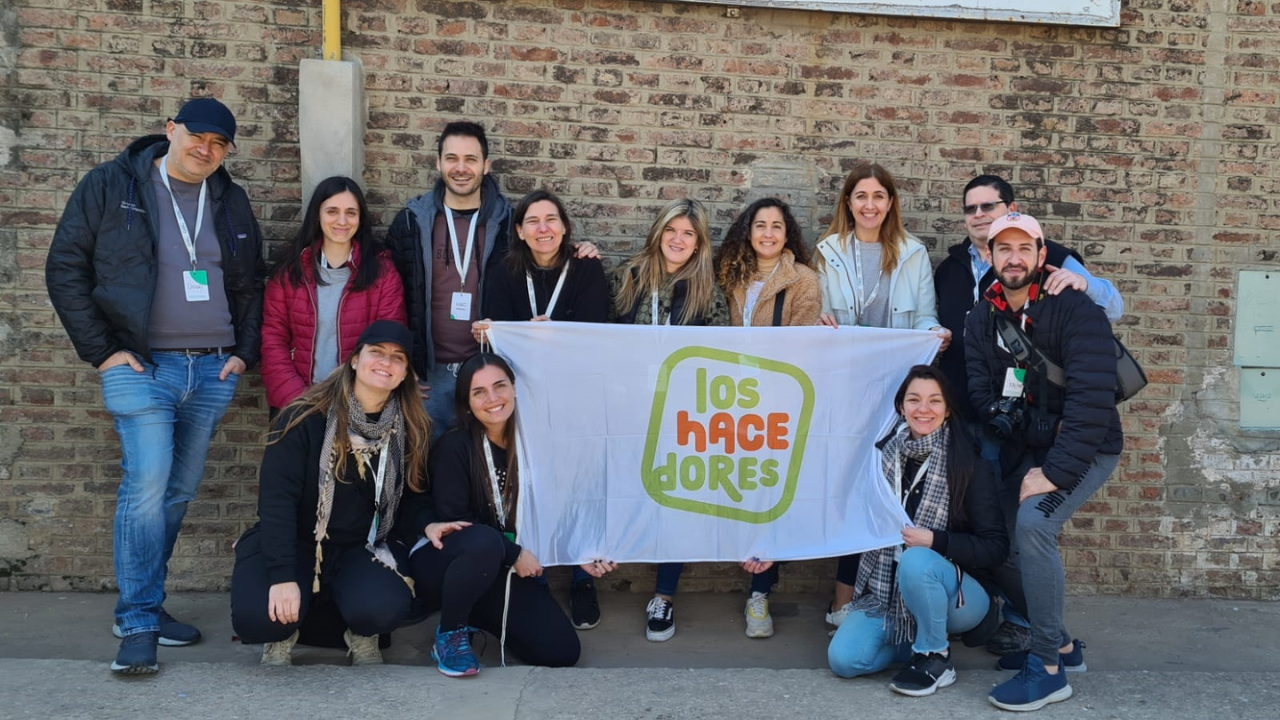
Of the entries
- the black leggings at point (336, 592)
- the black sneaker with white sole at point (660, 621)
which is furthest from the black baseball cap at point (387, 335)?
the black sneaker with white sole at point (660, 621)

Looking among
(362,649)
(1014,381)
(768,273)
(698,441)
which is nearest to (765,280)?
(768,273)

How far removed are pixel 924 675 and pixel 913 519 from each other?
63 centimetres

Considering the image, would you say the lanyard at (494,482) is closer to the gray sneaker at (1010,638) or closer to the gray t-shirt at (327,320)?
the gray t-shirt at (327,320)

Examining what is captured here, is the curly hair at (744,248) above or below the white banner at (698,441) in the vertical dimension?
above

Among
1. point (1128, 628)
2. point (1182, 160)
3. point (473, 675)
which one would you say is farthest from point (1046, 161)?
point (473, 675)

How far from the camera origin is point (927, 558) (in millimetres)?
4164

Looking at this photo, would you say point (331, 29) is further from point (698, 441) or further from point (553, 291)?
point (698, 441)

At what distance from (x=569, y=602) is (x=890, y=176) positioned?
102 inches

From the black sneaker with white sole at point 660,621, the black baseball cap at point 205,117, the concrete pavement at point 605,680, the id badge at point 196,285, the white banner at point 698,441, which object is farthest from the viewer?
the black sneaker with white sole at point 660,621

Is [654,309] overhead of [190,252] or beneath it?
beneath

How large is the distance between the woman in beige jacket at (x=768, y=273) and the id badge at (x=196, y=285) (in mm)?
2258

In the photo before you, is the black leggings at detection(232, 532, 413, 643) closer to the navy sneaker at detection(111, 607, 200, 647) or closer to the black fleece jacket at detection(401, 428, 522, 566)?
the black fleece jacket at detection(401, 428, 522, 566)

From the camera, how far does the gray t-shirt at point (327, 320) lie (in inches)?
182

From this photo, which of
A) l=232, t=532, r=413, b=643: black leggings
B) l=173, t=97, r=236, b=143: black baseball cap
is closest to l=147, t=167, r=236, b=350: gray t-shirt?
l=173, t=97, r=236, b=143: black baseball cap
